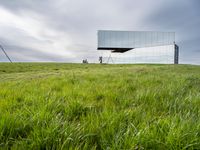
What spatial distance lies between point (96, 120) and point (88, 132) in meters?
0.21

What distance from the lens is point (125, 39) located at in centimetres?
5666

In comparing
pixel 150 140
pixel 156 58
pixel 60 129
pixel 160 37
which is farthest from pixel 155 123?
pixel 160 37

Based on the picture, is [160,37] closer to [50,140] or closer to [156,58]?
[156,58]

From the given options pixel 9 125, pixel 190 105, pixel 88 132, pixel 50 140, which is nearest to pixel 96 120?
pixel 88 132

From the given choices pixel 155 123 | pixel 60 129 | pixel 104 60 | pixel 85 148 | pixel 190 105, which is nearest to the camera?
pixel 85 148

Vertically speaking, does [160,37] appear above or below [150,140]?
above

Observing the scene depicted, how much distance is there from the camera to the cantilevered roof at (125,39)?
180 feet

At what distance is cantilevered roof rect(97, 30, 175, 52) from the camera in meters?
54.9

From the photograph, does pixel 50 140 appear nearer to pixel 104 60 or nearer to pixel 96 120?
pixel 96 120

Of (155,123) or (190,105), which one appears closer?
(155,123)

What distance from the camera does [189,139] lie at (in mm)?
1648

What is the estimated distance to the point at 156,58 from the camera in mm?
51500

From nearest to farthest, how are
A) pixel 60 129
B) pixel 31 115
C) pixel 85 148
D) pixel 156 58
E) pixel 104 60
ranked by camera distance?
1. pixel 85 148
2. pixel 60 129
3. pixel 31 115
4. pixel 156 58
5. pixel 104 60

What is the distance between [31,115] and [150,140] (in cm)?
125
